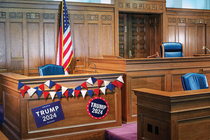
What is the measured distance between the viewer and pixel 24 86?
3354 mm

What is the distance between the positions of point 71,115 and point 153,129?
148 centimetres

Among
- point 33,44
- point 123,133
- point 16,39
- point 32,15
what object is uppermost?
point 32,15

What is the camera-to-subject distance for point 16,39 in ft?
20.2

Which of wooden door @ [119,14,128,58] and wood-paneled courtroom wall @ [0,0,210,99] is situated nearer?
wood-paneled courtroom wall @ [0,0,210,99]

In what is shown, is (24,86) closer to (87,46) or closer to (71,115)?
(71,115)

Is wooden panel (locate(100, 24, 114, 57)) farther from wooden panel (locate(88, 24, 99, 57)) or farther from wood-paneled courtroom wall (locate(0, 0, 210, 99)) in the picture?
wooden panel (locate(88, 24, 99, 57))

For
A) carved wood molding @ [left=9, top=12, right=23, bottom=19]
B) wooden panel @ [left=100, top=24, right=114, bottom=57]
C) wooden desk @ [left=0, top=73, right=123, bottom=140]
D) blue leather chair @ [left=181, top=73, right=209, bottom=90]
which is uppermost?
carved wood molding @ [left=9, top=12, right=23, bottom=19]

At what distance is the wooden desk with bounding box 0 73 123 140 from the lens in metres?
3.42

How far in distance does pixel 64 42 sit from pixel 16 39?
1.21m

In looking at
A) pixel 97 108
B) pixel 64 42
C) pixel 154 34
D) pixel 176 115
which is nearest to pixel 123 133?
pixel 97 108

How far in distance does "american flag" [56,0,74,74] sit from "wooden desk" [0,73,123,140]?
2.08 meters

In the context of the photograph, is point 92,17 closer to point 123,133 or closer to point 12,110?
point 12,110

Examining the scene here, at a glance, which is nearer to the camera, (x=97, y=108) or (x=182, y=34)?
(x=97, y=108)

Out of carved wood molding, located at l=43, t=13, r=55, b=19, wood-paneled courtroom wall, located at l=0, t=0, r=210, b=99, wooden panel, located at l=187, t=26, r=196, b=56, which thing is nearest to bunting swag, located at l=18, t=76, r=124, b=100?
wood-paneled courtroom wall, located at l=0, t=0, r=210, b=99
